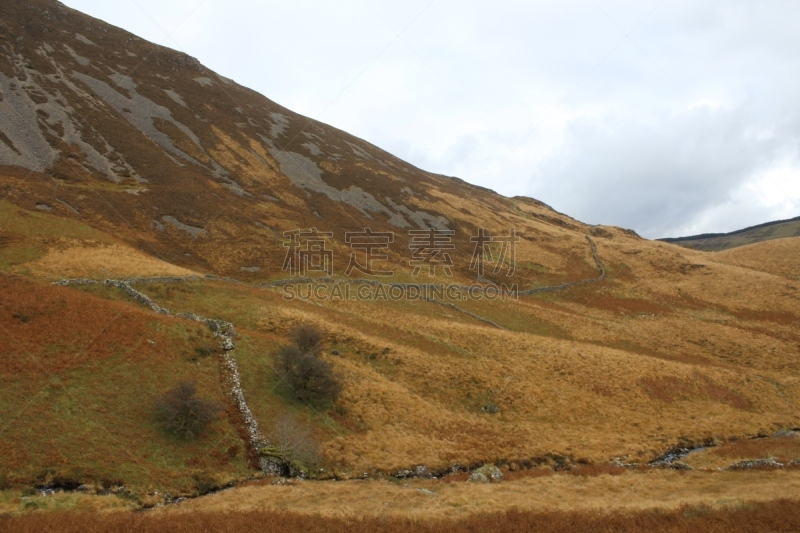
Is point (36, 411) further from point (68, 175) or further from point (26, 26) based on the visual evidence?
point (26, 26)

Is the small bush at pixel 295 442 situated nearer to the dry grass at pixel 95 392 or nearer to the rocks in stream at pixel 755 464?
the dry grass at pixel 95 392

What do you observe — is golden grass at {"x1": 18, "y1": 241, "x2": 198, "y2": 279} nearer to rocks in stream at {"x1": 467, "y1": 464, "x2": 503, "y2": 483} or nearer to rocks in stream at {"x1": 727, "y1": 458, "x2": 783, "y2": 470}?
rocks in stream at {"x1": 467, "y1": 464, "x2": 503, "y2": 483}

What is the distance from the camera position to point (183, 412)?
794 inches

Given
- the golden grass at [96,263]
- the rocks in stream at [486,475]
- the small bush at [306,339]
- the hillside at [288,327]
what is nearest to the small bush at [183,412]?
the hillside at [288,327]

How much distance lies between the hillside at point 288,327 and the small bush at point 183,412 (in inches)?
27.2

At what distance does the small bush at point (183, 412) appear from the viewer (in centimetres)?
1992

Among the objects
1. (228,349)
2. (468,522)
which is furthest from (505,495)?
(228,349)

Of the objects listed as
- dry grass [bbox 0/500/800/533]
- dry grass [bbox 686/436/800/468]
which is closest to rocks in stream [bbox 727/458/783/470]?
dry grass [bbox 686/436/800/468]

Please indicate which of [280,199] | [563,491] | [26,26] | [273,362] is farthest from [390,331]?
[26,26]

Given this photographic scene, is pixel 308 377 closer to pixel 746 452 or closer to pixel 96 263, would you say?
pixel 96 263

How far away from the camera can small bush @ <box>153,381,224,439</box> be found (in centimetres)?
1992

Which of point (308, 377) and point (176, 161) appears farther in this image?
point (176, 161)

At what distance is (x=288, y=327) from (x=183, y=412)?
14.7m

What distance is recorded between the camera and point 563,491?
1942 centimetres
